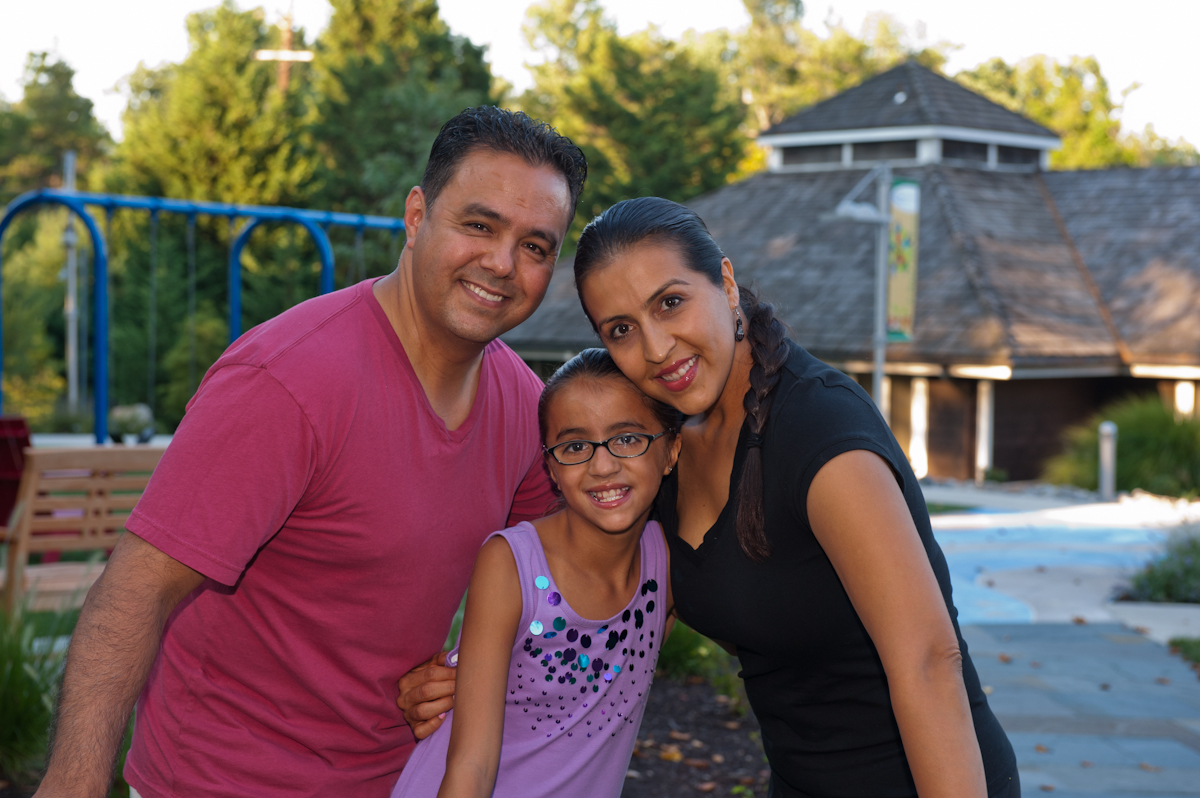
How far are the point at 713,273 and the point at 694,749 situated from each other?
336 centimetres

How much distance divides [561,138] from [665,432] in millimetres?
690

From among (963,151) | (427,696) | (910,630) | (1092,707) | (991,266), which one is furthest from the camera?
(963,151)

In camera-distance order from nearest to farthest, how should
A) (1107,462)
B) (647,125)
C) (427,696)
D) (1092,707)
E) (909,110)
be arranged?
(427,696) → (1092,707) → (1107,462) → (909,110) → (647,125)

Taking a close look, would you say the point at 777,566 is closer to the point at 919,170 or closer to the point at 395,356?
the point at 395,356

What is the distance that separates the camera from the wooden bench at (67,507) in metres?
5.52

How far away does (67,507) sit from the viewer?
5754mm

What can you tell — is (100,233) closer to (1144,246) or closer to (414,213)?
(414,213)

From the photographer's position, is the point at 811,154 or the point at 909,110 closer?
the point at 909,110

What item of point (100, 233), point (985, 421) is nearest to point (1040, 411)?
point (985, 421)

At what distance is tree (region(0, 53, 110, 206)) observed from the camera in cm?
4466

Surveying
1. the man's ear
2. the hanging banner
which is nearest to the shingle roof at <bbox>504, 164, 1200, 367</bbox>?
the hanging banner

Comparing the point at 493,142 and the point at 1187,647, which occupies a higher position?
the point at 493,142

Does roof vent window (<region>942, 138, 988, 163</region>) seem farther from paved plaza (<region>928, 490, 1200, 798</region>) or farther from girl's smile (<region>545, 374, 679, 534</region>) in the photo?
girl's smile (<region>545, 374, 679, 534</region>)

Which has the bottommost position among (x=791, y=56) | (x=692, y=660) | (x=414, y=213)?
(x=692, y=660)
